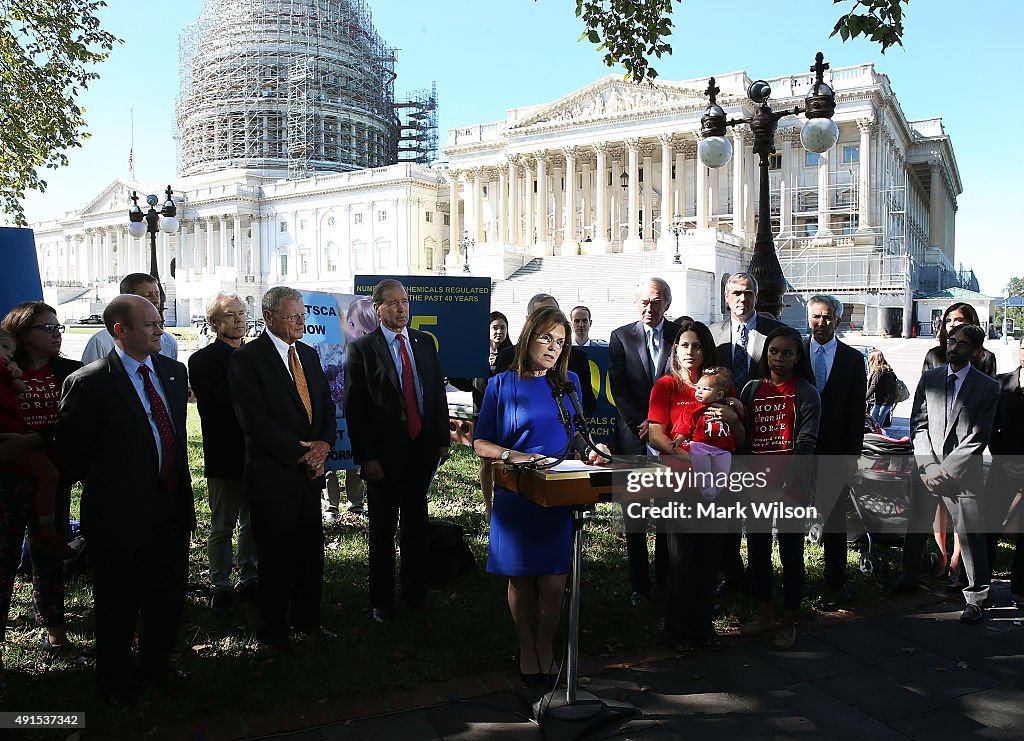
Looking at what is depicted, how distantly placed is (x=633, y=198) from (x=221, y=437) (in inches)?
2102

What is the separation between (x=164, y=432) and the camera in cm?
454

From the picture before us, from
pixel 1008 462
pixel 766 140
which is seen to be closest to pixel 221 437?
pixel 1008 462

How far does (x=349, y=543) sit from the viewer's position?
25.3 ft

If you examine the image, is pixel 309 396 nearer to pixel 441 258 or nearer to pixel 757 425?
pixel 757 425

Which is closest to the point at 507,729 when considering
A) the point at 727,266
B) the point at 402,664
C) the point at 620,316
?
the point at 402,664

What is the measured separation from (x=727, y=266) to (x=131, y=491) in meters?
45.0

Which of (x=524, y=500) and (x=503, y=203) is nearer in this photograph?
(x=524, y=500)

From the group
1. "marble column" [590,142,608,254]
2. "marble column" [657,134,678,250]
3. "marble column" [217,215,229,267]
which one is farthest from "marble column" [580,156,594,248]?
"marble column" [217,215,229,267]

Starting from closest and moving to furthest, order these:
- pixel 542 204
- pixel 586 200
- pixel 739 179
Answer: pixel 739 179
pixel 542 204
pixel 586 200

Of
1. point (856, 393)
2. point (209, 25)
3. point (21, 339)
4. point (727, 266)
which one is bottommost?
point (856, 393)

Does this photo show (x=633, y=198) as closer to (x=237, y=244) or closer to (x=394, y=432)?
(x=237, y=244)

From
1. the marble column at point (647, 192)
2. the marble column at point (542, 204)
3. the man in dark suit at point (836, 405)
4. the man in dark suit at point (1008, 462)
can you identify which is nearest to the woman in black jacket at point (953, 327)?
the man in dark suit at point (1008, 462)

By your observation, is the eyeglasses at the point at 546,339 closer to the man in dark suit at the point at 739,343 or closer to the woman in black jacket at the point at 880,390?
the man in dark suit at the point at 739,343

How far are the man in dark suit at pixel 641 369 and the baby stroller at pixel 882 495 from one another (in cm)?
222
